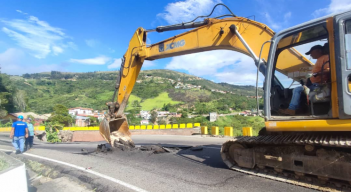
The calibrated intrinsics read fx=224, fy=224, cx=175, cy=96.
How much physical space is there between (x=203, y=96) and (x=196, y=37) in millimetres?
89341

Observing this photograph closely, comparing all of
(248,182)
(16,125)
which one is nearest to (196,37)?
(248,182)

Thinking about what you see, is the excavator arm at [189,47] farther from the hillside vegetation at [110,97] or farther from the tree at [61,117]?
the hillside vegetation at [110,97]

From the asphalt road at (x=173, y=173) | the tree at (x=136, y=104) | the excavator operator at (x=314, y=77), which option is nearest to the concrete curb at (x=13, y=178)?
the asphalt road at (x=173, y=173)

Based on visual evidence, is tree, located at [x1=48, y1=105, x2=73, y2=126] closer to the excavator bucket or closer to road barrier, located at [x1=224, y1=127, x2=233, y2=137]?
road barrier, located at [x1=224, y1=127, x2=233, y2=137]

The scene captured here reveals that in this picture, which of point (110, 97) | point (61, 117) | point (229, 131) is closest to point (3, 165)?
point (229, 131)

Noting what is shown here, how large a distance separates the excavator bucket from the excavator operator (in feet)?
18.7

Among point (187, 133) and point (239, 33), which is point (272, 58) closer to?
point (239, 33)

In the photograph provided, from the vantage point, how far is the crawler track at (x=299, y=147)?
11.5 ft

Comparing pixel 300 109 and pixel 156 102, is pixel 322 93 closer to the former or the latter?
pixel 300 109

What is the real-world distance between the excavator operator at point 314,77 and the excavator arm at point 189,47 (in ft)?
1.74

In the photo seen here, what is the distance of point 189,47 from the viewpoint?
6922mm

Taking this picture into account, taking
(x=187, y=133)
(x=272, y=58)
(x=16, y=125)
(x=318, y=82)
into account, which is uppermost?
(x=272, y=58)

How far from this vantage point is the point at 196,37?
6.77m

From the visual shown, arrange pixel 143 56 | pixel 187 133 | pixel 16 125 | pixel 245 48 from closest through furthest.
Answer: pixel 245 48
pixel 143 56
pixel 16 125
pixel 187 133
